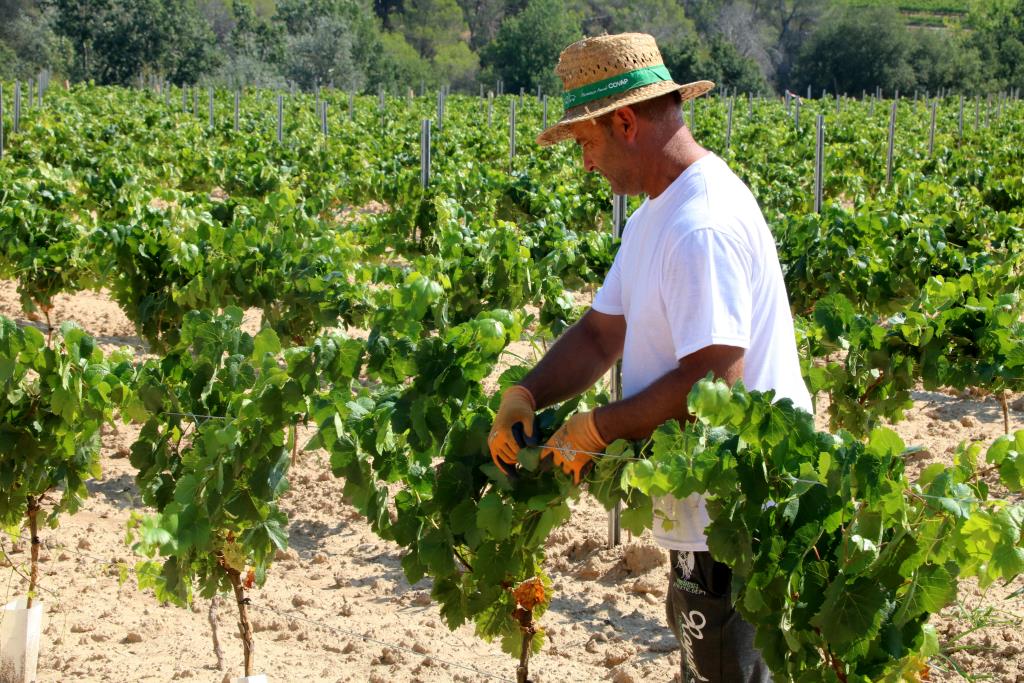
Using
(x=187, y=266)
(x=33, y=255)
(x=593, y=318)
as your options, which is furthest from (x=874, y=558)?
(x=33, y=255)

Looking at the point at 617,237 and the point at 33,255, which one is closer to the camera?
the point at 617,237

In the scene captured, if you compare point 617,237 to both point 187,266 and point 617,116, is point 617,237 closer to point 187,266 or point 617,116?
point 187,266

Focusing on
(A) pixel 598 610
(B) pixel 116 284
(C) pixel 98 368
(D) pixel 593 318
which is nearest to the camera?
(D) pixel 593 318

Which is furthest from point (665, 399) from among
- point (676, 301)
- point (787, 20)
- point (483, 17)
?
point (787, 20)

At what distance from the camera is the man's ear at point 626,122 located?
2.25 m

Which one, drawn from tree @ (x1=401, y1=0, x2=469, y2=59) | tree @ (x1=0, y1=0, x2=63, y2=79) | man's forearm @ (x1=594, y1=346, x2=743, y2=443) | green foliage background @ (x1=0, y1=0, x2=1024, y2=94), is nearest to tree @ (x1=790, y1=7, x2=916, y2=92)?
green foliage background @ (x1=0, y1=0, x2=1024, y2=94)

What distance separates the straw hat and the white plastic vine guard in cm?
233

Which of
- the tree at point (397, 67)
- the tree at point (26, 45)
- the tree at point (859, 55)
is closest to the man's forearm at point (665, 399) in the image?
the tree at point (26, 45)

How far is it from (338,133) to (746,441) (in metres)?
21.1

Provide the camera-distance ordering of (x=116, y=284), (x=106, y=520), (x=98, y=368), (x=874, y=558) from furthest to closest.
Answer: (x=116, y=284) → (x=106, y=520) → (x=98, y=368) → (x=874, y=558)

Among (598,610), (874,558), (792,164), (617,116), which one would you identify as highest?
(617,116)

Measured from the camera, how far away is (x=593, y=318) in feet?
8.63

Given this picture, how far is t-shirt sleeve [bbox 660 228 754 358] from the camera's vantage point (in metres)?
2.02

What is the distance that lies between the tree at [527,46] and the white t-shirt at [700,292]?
61.3 meters
